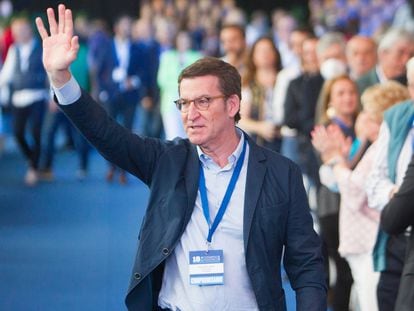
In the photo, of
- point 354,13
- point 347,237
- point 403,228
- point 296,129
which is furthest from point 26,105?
point 354,13

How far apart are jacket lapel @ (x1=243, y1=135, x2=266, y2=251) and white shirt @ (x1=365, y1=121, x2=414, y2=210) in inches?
61.8

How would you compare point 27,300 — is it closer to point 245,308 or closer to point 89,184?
point 245,308

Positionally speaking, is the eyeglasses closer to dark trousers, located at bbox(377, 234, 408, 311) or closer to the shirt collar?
the shirt collar

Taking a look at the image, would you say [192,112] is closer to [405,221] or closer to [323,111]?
[405,221]

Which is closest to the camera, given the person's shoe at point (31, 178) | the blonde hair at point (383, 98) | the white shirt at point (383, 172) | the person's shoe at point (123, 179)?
the white shirt at point (383, 172)

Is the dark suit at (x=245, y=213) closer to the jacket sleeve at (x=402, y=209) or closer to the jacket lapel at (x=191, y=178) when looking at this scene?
the jacket lapel at (x=191, y=178)

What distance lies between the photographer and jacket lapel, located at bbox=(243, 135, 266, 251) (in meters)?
5.34

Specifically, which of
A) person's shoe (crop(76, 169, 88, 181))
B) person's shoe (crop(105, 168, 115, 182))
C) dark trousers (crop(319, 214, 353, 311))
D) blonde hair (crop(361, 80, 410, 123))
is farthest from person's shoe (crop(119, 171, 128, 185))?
blonde hair (crop(361, 80, 410, 123))

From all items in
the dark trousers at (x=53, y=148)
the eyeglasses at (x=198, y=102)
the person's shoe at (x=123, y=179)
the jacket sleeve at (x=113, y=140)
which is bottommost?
the person's shoe at (x=123, y=179)

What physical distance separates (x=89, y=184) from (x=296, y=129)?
7784 mm

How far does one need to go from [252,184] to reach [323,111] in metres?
4.67

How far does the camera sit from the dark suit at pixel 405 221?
609 cm

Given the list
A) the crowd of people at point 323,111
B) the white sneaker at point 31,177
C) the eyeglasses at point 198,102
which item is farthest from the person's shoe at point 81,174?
the eyeglasses at point 198,102

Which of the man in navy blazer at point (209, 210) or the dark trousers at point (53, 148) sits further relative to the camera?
the dark trousers at point (53, 148)
